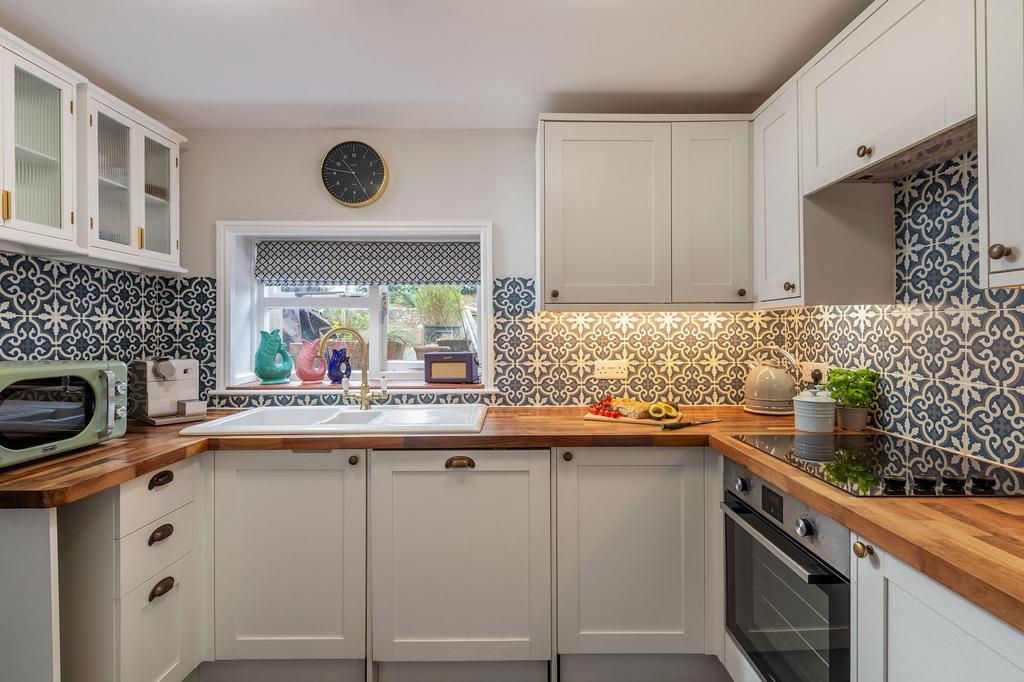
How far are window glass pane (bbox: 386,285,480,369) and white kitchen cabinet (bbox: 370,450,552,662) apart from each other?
1.01m

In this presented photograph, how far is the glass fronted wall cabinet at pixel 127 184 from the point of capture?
1.92 metres

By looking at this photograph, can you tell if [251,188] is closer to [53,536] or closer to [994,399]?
[53,536]

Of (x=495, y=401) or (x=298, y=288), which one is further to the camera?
(x=298, y=288)

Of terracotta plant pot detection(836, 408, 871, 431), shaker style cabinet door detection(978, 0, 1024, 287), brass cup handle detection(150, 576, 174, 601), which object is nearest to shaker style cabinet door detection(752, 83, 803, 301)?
terracotta plant pot detection(836, 408, 871, 431)

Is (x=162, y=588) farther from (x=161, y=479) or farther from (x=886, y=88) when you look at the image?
(x=886, y=88)

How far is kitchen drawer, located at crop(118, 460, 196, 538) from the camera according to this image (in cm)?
160

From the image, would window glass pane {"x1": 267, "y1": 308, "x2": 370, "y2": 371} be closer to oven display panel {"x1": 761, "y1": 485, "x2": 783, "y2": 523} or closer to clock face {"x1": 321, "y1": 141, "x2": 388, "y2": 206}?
clock face {"x1": 321, "y1": 141, "x2": 388, "y2": 206}

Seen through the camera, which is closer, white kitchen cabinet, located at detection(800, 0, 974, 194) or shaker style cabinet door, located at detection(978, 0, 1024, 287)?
shaker style cabinet door, located at detection(978, 0, 1024, 287)

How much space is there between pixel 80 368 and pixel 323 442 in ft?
2.60

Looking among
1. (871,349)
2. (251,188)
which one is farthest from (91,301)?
(871,349)

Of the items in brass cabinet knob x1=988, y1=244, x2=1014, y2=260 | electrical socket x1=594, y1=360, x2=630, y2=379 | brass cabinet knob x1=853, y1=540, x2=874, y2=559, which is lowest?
brass cabinet knob x1=853, y1=540, x2=874, y2=559

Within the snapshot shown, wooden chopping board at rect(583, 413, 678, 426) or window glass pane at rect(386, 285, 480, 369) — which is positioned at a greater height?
window glass pane at rect(386, 285, 480, 369)

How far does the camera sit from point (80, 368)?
5.62 ft

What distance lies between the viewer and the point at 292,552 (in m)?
1.95
